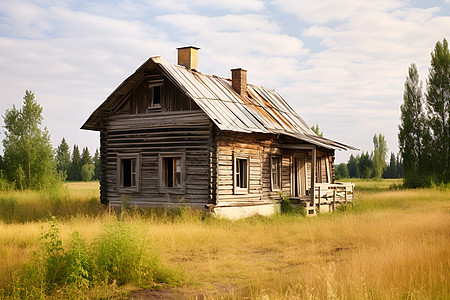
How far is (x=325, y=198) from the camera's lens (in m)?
21.6

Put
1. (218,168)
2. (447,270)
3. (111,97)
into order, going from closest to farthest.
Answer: (447,270) → (218,168) → (111,97)

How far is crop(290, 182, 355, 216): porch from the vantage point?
2025 centimetres

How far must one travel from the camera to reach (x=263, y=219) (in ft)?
59.7

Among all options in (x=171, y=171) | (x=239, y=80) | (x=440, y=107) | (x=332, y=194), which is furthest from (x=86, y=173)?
(x=171, y=171)

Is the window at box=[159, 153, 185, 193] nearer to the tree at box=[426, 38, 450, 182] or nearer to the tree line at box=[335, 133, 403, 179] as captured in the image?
the tree at box=[426, 38, 450, 182]

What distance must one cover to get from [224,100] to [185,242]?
8910 mm

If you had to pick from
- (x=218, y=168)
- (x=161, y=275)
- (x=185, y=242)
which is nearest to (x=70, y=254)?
(x=161, y=275)

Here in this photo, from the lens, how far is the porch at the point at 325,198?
20.2m

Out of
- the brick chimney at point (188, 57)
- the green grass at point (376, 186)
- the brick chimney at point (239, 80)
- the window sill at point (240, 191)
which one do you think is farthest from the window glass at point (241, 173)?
the green grass at point (376, 186)

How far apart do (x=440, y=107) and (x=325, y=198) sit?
77.6 ft

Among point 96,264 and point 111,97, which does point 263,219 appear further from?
point 96,264

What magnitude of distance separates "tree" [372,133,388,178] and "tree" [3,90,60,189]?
62.8m

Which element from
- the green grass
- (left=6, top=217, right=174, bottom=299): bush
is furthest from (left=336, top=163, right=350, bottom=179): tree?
(left=6, top=217, right=174, bottom=299): bush

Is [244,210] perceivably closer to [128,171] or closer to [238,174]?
[238,174]
